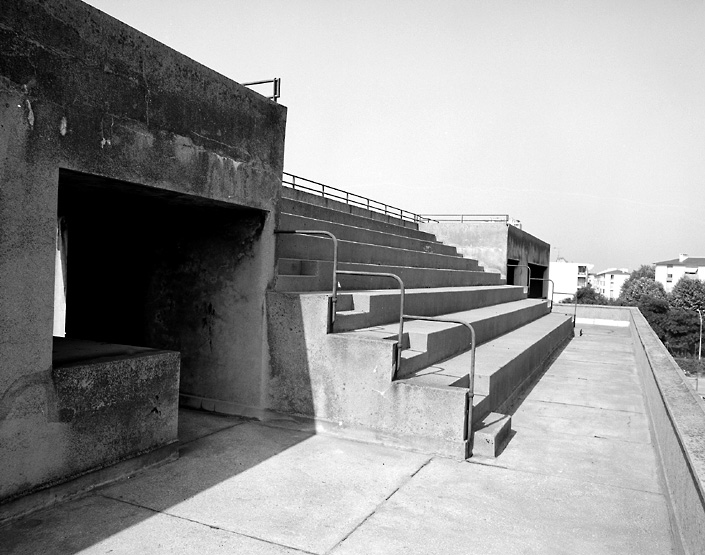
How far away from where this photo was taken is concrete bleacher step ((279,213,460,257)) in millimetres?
8153

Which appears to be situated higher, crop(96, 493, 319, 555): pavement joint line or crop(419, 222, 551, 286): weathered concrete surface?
crop(419, 222, 551, 286): weathered concrete surface

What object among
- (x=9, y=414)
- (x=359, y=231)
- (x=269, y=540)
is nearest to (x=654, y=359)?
(x=359, y=231)

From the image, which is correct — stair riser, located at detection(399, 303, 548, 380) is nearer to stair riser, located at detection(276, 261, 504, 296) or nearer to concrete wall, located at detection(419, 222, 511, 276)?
stair riser, located at detection(276, 261, 504, 296)

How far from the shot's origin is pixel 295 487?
439cm

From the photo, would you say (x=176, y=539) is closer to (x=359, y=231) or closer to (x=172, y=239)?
(x=172, y=239)

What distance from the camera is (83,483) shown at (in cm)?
407

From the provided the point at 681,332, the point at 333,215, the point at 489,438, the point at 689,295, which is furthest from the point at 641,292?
the point at 489,438

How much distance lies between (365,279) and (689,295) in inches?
3388

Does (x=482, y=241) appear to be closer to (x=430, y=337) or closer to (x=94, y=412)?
(x=430, y=337)

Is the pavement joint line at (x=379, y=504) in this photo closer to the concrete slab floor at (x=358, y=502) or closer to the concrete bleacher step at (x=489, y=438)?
the concrete slab floor at (x=358, y=502)

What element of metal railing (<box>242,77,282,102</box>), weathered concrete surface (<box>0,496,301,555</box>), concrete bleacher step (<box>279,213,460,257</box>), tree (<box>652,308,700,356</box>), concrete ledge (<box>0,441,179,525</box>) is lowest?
tree (<box>652,308,700,356</box>)

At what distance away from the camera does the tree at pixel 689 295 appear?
3116 inches

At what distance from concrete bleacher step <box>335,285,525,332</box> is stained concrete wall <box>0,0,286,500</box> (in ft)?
5.95

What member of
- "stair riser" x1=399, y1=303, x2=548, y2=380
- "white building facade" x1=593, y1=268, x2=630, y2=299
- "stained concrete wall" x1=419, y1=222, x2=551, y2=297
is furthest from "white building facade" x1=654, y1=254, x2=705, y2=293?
"stair riser" x1=399, y1=303, x2=548, y2=380
